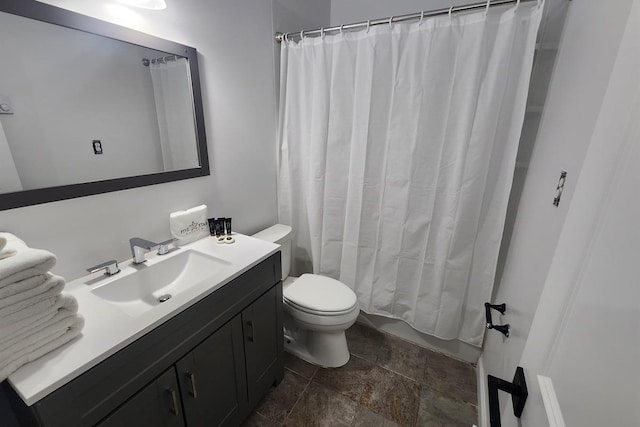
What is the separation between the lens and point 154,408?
2.96 ft

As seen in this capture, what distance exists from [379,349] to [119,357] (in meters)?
1.58

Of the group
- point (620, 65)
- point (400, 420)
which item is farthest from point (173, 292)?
point (620, 65)

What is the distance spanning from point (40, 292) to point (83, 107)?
0.70 meters

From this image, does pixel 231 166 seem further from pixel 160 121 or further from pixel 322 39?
pixel 322 39

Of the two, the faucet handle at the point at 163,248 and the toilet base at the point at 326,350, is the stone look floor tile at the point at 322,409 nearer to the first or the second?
the toilet base at the point at 326,350

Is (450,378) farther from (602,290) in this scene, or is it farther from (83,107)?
(83,107)

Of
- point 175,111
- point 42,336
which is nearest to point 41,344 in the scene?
point 42,336

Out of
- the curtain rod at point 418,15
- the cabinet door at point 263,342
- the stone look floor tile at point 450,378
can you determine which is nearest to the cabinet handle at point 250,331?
the cabinet door at point 263,342

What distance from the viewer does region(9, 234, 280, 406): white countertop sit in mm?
658

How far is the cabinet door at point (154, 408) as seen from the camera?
2.67ft

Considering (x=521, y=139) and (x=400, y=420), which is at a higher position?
(x=521, y=139)

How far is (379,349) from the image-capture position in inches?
74.9

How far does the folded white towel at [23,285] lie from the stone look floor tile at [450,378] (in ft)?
6.07

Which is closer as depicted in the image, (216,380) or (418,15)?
(216,380)
